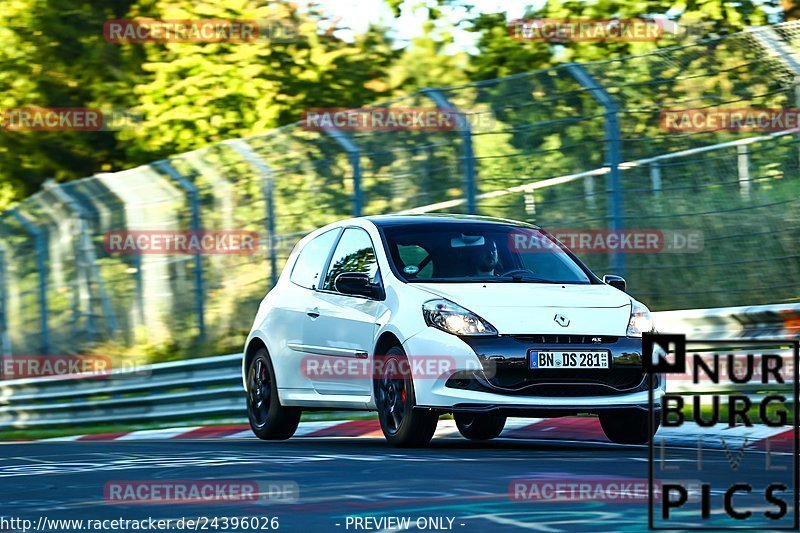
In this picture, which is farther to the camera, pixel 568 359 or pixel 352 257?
pixel 352 257

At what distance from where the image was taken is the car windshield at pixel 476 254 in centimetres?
1134

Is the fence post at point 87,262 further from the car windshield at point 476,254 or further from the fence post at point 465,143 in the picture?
the car windshield at point 476,254

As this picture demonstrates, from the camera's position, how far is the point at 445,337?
409 inches

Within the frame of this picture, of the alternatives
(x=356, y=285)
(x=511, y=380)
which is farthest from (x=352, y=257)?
(x=511, y=380)

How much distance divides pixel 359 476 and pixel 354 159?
7.73 metres

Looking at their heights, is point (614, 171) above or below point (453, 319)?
below

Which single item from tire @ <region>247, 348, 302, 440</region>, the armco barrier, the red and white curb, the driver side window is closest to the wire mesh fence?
the armco barrier

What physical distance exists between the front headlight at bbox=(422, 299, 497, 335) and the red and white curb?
1.55 m

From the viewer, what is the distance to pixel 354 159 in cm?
1630

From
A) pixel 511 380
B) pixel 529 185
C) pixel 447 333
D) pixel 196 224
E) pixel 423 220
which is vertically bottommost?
pixel 196 224

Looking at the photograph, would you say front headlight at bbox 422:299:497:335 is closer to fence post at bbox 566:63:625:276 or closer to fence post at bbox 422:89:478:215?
fence post at bbox 566:63:625:276

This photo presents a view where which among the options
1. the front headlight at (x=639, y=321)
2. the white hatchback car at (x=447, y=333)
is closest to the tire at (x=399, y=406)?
the white hatchback car at (x=447, y=333)

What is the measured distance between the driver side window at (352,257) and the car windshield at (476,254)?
0.17m

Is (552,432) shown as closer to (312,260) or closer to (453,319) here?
(312,260)
